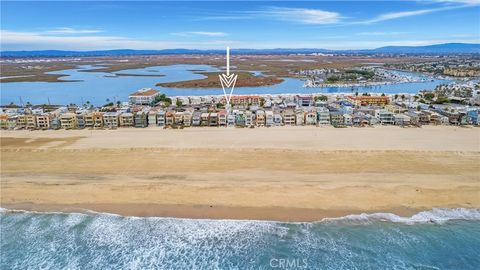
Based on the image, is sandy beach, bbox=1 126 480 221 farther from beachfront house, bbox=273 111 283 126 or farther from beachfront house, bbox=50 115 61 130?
beachfront house, bbox=273 111 283 126

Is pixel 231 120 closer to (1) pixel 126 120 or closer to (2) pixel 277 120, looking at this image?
(2) pixel 277 120

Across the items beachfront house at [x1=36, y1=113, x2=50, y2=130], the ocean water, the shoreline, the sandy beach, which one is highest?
beachfront house at [x1=36, y1=113, x2=50, y2=130]

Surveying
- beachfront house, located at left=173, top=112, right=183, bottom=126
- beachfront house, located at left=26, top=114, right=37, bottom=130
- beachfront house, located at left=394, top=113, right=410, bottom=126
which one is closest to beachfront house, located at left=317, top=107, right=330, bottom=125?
beachfront house, located at left=394, top=113, right=410, bottom=126

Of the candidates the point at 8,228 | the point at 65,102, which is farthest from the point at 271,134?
the point at 65,102

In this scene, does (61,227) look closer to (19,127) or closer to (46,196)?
(46,196)

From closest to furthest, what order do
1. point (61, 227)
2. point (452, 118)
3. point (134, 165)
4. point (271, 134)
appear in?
point (61, 227)
point (134, 165)
point (271, 134)
point (452, 118)

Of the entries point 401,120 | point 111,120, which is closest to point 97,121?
point 111,120

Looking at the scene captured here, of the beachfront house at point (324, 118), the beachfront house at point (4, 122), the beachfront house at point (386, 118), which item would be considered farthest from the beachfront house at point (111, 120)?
the beachfront house at point (386, 118)
